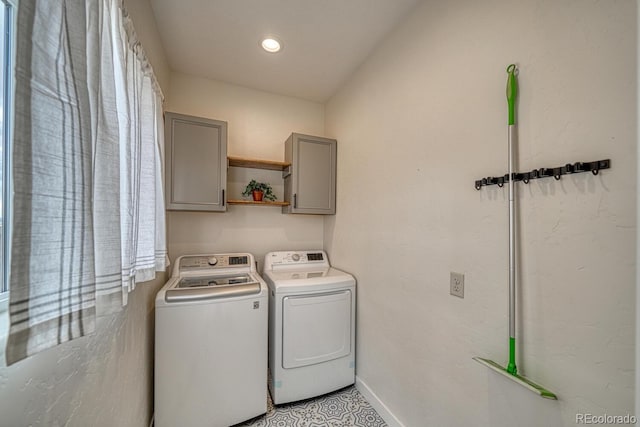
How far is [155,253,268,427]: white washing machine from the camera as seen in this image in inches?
57.2

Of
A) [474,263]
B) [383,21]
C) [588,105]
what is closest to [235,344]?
[474,263]

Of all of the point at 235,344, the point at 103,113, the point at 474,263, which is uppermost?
the point at 103,113

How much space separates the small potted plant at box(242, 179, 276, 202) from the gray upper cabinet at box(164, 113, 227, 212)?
1.06 ft

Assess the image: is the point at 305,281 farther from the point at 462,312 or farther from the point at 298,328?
the point at 462,312

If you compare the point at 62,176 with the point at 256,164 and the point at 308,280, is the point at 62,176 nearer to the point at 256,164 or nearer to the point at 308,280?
the point at 308,280

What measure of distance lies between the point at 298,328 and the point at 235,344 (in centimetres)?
46

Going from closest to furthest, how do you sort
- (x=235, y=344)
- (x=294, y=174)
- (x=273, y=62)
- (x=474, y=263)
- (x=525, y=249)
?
(x=525, y=249)
(x=474, y=263)
(x=235, y=344)
(x=273, y=62)
(x=294, y=174)

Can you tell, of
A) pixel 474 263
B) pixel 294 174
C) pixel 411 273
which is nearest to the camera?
pixel 474 263

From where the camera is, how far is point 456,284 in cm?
119

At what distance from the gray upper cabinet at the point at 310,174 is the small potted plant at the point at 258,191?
18cm

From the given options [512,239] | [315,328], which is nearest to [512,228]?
[512,239]

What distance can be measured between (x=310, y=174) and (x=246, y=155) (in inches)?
28.0

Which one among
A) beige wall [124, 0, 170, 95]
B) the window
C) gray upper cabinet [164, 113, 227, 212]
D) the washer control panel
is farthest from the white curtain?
the washer control panel

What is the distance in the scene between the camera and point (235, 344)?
62.2 inches
